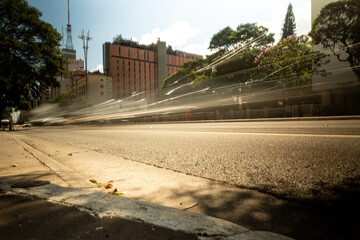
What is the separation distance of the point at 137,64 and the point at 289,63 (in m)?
63.2

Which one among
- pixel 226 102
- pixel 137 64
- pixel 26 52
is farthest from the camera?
pixel 137 64

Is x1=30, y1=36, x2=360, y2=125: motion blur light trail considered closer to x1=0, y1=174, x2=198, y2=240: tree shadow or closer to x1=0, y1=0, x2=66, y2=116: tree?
x1=0, y1=0, x2=66, y2=116: tree

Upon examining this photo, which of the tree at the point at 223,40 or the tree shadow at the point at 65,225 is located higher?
the tree at the point at 223,40

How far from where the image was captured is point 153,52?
71875 mm

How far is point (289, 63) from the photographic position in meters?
18.9

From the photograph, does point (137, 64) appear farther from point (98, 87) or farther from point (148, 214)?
point (148, 214)

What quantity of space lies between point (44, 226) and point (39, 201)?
52cm

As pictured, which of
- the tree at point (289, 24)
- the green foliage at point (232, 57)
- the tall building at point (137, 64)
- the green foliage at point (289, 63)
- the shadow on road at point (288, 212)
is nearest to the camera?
the shadow on road at point (288, 212)

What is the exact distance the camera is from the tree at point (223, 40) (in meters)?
31.0

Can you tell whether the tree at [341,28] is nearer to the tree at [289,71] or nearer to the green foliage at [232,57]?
the tree at [289,71]

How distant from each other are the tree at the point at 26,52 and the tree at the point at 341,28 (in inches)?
609

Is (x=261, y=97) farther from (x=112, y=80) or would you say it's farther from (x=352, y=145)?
(x=112, y=80)

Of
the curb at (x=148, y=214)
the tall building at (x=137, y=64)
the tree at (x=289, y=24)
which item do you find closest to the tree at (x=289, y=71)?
the curb at (x=148, y=214)

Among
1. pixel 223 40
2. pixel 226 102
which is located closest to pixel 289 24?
pixel 223 40
